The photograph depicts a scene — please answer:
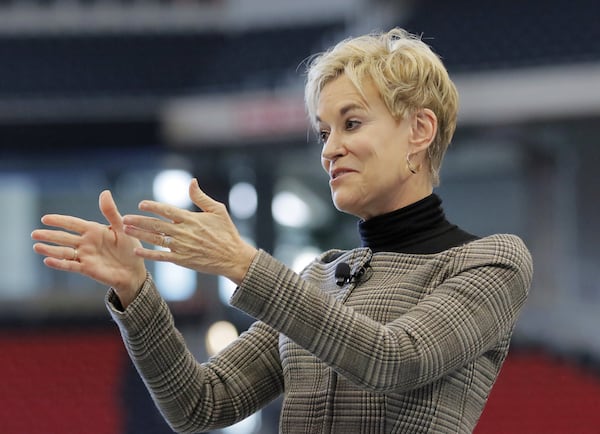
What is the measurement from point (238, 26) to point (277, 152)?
8.44ft

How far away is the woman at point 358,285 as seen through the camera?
106cm

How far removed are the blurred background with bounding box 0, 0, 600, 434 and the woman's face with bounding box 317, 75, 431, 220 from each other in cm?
309

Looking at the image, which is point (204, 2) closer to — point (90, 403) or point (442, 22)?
point (442, 22)

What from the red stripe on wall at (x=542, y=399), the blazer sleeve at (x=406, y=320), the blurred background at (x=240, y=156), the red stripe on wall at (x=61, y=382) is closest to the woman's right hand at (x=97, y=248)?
the blazer sleeve at (x=406, y=320)

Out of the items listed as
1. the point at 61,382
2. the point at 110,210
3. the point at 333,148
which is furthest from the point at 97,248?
the point at 61,382

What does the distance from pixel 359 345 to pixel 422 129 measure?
321 mm

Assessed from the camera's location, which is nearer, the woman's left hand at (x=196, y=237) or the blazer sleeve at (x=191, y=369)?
the woman's left hand at (x=196, y=237)

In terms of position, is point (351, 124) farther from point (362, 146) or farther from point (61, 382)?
point (61, 382)

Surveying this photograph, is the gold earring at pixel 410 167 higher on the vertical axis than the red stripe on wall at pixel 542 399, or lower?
higher

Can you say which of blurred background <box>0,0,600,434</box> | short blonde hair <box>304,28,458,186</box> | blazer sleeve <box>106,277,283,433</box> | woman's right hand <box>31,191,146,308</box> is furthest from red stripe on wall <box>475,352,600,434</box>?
woman's right hand <box>31,191,146,308</box>

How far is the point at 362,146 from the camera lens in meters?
1.22

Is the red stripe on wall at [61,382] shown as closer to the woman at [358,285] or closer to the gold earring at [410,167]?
the woman at [358,285]

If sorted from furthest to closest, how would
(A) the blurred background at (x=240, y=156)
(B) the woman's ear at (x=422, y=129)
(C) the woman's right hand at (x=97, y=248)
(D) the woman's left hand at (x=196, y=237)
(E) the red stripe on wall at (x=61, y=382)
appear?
(A) the blurred background at (x=240, y=156)
(E) the red stripe on wall at (x=61, y=382)
(B) the woman's ear at (x=422, y=129)
(C) the woman's right hand at (x=97, y=248)
(D) the woman's left hand at (x=196, y=237)

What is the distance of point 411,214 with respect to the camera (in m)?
1.26
